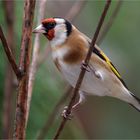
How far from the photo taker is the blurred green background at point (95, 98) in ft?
6.15

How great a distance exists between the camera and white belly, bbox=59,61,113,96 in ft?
5.88

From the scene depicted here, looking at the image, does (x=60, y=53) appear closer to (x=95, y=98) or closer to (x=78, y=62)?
(x=78, y=62)

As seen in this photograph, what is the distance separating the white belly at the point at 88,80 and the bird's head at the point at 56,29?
135 millimetres

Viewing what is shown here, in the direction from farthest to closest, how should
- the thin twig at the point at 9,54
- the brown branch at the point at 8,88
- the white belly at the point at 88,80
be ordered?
the white belly at the point at 88,80 → the brown branch at the point at 8,88 → the thin twig at the point at 9,54

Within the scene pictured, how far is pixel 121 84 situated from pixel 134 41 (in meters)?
0.87

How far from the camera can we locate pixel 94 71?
183 centimetres

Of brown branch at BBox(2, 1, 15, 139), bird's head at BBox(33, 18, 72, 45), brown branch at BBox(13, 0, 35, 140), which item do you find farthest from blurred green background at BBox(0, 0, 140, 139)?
brown branch at BBox(13, 0, 35, 140)

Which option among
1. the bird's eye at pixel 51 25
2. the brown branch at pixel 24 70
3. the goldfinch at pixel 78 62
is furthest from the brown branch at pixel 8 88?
the bird's eye at pixel 51 25

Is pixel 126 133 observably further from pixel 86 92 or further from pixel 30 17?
pixel 30 17

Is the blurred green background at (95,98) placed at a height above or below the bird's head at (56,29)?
below

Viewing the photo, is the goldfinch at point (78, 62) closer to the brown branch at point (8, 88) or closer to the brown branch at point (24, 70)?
the brown branch at point (8, 88)

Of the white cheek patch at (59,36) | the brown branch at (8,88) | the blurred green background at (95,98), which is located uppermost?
the brown branch at (8,88)

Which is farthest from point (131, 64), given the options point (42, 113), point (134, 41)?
point (42, 113)

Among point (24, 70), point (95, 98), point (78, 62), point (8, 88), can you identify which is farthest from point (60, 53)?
point (95, 98)
